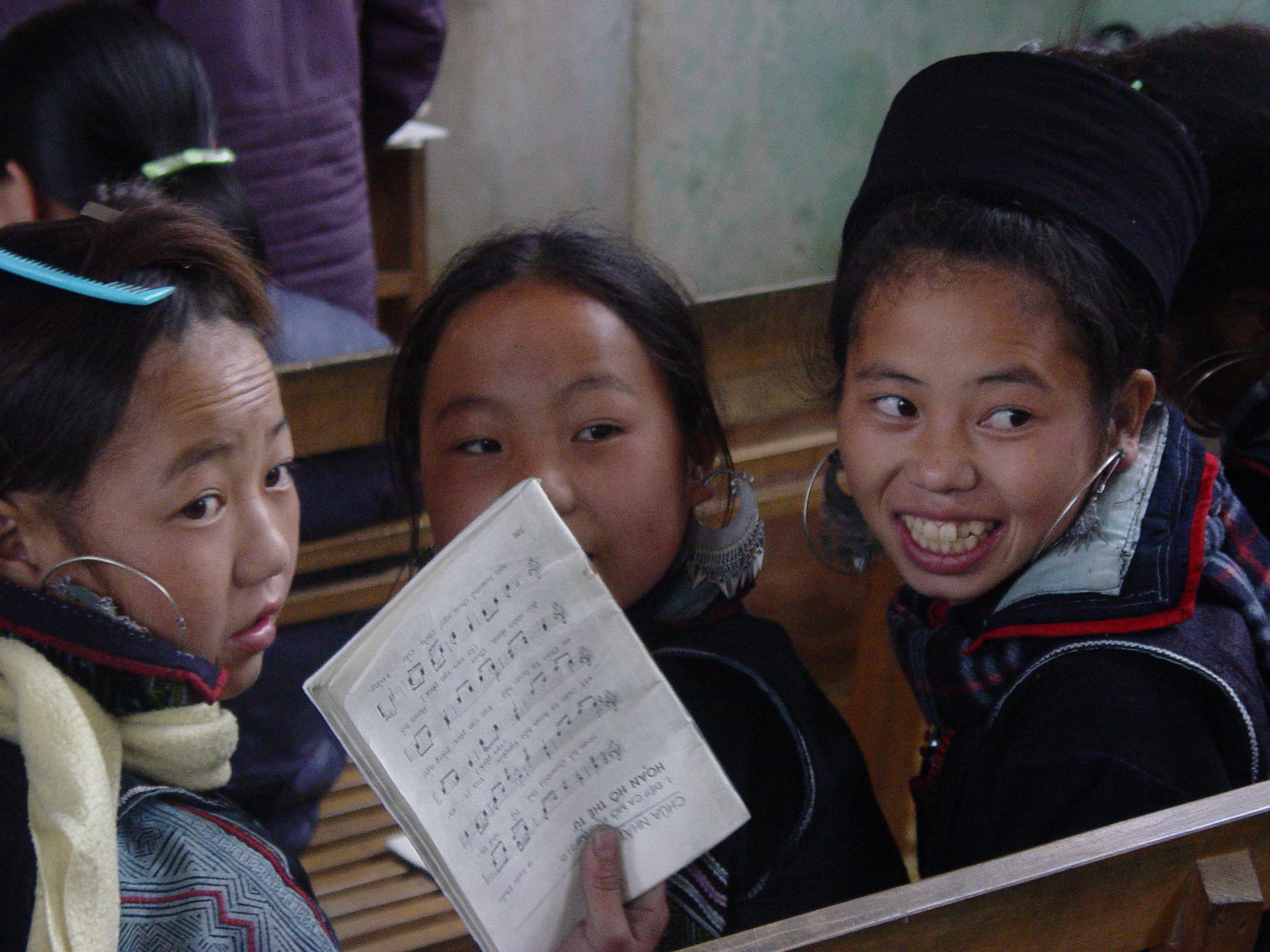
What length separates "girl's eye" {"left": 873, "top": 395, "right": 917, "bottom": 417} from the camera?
1.20 metres

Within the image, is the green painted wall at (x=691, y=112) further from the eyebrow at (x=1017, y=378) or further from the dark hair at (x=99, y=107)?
the eyebrow at (x=1017, y=378)

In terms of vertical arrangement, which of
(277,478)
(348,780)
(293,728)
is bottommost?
(348,780)

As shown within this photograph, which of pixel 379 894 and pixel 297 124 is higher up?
pixel 297 124

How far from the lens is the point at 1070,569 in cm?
117

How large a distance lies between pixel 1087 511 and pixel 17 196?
1499 mm

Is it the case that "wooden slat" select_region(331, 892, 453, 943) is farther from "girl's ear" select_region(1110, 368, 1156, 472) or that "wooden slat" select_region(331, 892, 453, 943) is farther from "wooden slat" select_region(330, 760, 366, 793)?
"girl's ear" select_region(1110, 368, 1156, 472)

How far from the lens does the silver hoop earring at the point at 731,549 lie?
1.31 metres

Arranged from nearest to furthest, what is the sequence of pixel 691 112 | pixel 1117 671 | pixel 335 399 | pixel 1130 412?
pixel 1117 671 < pixel 1130 412 < pixel 335 399 < pixel 691 112

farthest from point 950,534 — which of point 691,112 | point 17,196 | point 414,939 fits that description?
point 691,112

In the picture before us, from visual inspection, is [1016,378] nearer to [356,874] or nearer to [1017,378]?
[1017,378]

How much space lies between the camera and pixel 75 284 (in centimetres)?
98

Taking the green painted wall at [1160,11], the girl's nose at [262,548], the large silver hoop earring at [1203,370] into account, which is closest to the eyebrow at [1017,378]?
the large silver hoop earring at [1203,370]

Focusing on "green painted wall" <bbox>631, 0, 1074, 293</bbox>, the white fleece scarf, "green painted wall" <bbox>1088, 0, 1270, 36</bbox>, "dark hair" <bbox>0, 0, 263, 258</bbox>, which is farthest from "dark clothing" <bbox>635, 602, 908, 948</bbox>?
"green painted wall" <bbox>631, 0, 1074, 293</bbox>

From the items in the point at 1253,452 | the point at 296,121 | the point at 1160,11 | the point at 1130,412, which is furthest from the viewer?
the point at 1160,11
